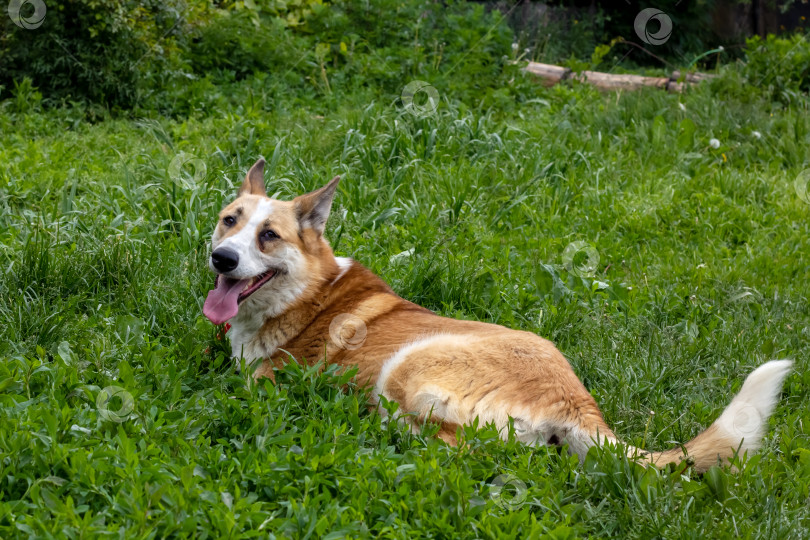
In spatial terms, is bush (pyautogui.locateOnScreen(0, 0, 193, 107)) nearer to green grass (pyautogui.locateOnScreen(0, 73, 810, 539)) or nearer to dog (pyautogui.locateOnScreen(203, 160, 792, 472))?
green grass (pyautogui.locateOnScreen(0, 73, 810, 539))

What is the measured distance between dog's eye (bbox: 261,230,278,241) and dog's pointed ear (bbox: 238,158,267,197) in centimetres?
50

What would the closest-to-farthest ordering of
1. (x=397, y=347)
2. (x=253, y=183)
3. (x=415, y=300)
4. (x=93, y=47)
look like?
(x=397, y=347)
(x=253, y=183)
(x=415, y=300)
(x=93, y=47)

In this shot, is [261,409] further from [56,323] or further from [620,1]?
[620,1]

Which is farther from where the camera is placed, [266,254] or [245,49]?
[245,49]

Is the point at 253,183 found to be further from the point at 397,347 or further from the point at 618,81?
the point at 618,81

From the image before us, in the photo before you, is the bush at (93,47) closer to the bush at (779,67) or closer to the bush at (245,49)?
the bush at (245,49)

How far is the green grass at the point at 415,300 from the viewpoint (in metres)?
2.60

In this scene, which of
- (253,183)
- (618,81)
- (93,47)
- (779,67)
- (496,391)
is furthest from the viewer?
(618,81)

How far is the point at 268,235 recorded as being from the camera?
3840mm

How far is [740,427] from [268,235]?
228 cm

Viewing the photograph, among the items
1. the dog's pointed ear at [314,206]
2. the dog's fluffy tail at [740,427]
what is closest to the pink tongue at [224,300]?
the dog's pointed ear at [314,206]

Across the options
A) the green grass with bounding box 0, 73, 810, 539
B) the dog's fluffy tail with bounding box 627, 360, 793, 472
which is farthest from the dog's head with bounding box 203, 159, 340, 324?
the dog's fluffy tail with bounding box 627, 360, 793, 472

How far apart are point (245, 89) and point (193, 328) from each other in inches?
181

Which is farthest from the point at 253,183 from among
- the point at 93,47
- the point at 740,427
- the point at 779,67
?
the point at 779,67
